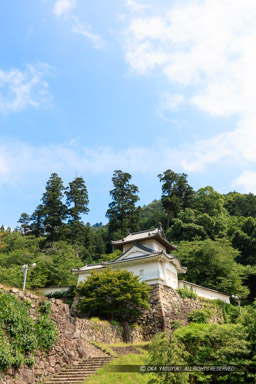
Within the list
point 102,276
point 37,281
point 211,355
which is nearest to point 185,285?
point 102,276

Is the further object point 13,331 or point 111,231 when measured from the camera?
point 111,231

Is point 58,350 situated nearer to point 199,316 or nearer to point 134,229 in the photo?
point 199,316

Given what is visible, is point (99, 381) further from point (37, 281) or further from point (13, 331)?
point (37, 281)

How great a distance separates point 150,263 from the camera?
77.6 feet

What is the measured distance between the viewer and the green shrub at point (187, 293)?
82.8ft

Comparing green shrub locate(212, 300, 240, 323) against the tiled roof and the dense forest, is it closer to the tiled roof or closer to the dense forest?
the dense forest

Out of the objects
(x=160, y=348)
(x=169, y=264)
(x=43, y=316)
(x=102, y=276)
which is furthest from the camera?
(x=169, y=264)

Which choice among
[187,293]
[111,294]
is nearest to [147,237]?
[187,293]

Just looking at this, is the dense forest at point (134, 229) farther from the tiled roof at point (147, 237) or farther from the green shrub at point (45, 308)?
the green shrub at point (45, 308)

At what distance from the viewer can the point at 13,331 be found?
9.49 meters

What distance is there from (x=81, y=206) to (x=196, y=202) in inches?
734

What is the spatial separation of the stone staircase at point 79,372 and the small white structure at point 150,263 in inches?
395

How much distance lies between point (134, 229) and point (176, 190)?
1134 centimetres

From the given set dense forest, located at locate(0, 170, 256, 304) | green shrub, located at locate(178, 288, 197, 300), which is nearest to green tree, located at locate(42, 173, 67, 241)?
dense forest, located at locate(0, 170, 256, 304)
